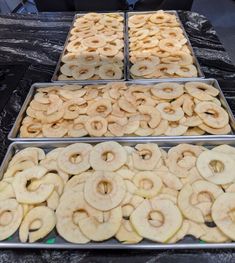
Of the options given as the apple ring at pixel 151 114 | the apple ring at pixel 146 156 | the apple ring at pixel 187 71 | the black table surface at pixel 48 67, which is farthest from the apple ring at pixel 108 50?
the apple ring at pixel 146 156

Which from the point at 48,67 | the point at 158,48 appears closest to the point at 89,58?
the point at 48,67

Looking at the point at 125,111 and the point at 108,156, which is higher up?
the point at 125,111

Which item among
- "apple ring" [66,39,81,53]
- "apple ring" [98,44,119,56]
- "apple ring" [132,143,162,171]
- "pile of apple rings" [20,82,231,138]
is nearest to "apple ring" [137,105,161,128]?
"pile of apple rings" [20,82,231,138]

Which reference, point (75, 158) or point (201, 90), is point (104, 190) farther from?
point (201, 90)

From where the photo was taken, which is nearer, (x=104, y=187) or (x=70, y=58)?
(x=104, y=187)

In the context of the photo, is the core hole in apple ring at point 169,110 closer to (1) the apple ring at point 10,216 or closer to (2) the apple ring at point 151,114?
(2) the apple ring at point 151,114

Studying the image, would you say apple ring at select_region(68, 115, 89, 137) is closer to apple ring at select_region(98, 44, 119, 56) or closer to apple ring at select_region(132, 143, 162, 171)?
apple ring at select_region(132, 143, 162, 171)

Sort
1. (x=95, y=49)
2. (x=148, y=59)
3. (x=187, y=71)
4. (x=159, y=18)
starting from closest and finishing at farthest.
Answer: (x=187, y=71), (x=148, y=59), (x=95, y=49), (x=159, y=18)
